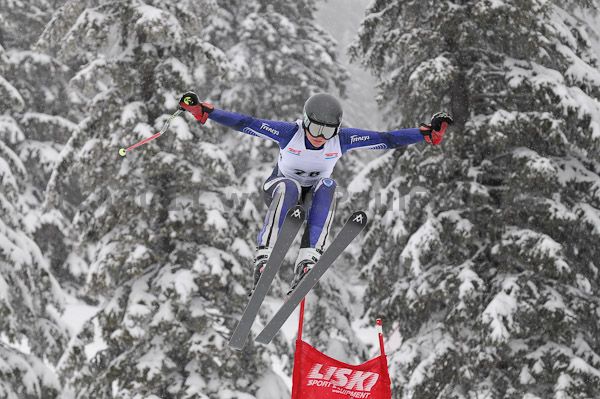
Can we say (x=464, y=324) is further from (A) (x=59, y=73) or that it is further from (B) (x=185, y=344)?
(A) (x=59, y=73)

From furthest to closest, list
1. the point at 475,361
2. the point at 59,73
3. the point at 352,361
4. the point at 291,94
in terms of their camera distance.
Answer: the point at 59,73, the point at 291,94, the point at 352,361, the point at 475,361

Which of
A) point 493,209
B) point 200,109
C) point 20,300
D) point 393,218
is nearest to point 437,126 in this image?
point 200,109

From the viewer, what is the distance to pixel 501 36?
11.0 meters

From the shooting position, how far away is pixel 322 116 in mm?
5438

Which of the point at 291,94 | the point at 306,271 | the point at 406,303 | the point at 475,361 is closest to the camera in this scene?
the point at 306,271

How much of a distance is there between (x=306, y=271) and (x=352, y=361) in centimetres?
798

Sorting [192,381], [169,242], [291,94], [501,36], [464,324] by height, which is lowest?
[192,381]

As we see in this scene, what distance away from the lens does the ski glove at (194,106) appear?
546cm

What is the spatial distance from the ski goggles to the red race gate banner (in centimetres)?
215

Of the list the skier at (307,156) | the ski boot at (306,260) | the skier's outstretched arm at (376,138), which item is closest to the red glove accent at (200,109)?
the skier at (307,156)

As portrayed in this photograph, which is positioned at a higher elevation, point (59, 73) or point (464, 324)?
point (59, 73)

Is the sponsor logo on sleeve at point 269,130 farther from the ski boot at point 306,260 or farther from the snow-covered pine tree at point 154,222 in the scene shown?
the snow-covered pine tree at point 154,222

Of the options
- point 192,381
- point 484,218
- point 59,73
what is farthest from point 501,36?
point 59,73

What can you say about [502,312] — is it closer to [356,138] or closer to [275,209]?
[356,138]
